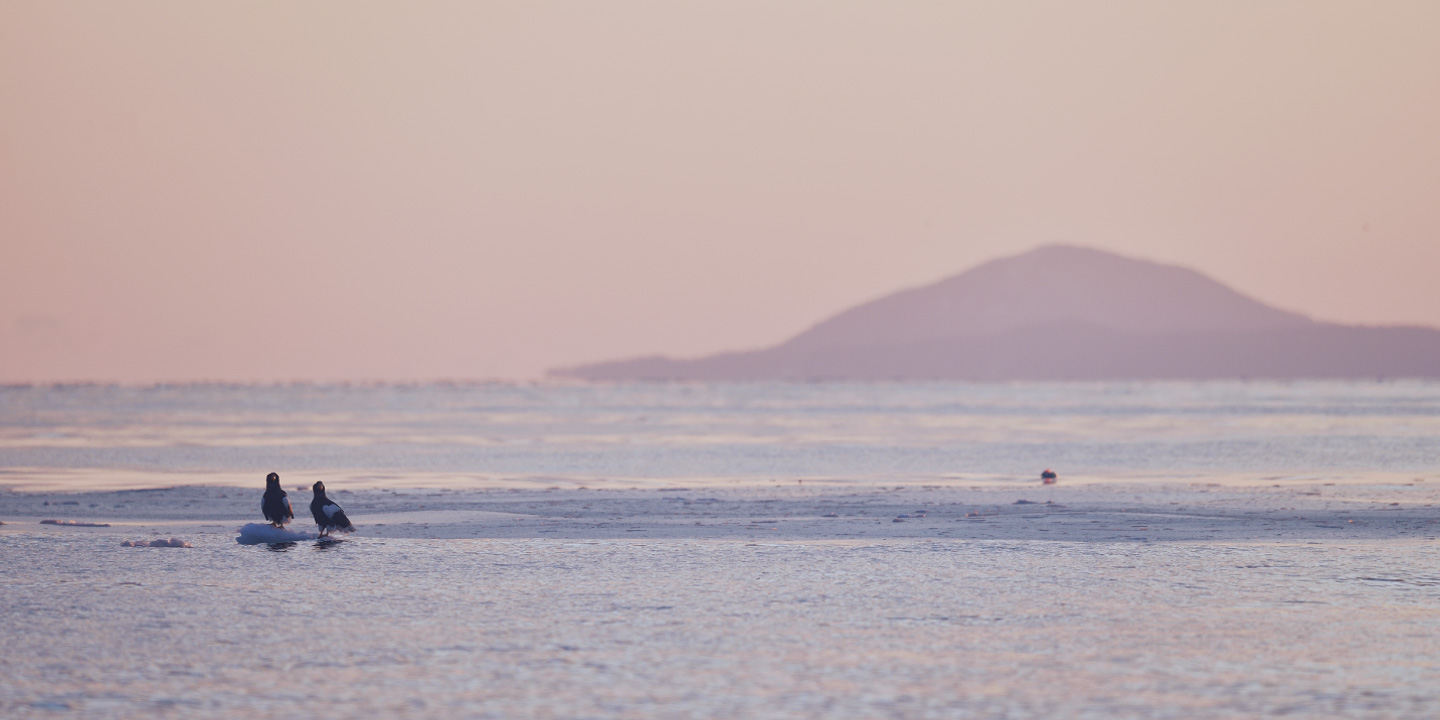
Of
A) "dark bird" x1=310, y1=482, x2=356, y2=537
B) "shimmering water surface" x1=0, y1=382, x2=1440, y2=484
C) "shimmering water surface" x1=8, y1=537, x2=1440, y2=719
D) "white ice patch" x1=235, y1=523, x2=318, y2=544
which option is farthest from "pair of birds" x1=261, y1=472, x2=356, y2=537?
"shimmering water surface" x1=0, y1=382, x2=1440, y2=484

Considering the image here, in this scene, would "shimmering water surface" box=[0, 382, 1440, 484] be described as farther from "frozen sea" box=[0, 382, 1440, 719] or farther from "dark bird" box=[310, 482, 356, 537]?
"dark bird" box=[310, 482, 356, 537]

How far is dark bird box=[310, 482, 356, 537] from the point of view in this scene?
16.7m

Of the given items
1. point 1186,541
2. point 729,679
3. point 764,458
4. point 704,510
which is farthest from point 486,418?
point 729,679

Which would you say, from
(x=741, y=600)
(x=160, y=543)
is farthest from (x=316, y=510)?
(x=741, y=600)

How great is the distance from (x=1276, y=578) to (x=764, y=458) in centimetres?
2325

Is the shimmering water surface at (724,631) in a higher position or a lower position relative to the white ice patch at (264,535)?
lower

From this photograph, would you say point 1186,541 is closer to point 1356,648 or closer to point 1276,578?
point 1276,578

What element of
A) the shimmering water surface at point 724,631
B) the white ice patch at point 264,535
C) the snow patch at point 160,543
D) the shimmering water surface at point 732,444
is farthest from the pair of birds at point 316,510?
the shimmering water surface at point 732,444

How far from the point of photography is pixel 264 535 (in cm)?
1652

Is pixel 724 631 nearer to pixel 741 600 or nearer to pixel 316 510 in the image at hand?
pixel 741 600

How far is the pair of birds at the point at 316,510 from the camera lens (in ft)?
55.0

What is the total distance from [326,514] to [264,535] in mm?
813

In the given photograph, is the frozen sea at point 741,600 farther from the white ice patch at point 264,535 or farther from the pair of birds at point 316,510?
the pair of birds at point 316,510

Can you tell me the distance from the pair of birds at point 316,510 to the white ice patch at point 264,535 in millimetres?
376
